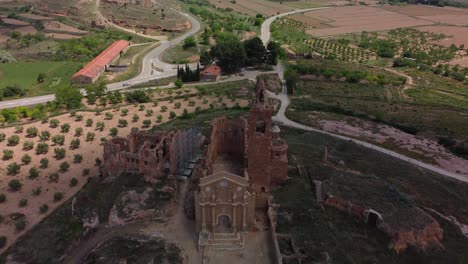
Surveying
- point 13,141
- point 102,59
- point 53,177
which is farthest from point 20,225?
point 102,59

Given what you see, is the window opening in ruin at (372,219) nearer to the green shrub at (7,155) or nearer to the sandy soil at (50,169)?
the sandy soil at (50,169)

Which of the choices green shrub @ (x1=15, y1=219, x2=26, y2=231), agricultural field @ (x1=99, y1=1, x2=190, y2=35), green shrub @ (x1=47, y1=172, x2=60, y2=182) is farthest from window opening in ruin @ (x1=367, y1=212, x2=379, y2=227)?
agricultural field @ (x1=99, y1=1, x2=190, y2=35)

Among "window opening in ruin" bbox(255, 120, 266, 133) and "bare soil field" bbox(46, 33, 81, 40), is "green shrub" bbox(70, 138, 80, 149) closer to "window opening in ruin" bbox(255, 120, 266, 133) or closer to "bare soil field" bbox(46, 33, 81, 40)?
"window opening in ruin" bbox(255, 120, 266, 133)

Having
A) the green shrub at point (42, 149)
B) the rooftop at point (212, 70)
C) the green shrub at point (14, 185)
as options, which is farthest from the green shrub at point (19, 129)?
the rooftop at point (212, 70)

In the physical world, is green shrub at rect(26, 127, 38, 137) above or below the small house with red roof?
below

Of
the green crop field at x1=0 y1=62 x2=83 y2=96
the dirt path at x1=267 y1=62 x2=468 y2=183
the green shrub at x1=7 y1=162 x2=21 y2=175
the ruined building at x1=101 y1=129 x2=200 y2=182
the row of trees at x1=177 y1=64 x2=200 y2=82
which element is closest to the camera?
the ruined building at x1=101 y1=129 x2=200 y2=182

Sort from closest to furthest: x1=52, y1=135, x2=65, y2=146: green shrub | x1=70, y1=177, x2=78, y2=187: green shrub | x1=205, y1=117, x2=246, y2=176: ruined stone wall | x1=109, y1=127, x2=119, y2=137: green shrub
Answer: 1. x1=205, y1=117, x2=246, y2=176: ruined stone wall
2. x1=70, y1=177, x2=78, y2=187: green shrub
3. x1=52, y1=135, x2=65, y2=146: green shrub
4. x1=109, y1=127, x2=119, y2=137: green shrub
